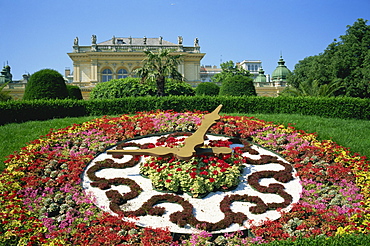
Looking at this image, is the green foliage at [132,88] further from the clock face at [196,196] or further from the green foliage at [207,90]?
the clock face at [196,196]

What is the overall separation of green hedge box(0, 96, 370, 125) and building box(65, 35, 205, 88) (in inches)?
1166

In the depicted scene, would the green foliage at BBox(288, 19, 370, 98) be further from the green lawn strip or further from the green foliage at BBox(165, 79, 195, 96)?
the green lawn strip

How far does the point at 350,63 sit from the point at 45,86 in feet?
78.2

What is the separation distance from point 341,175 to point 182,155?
11.4 ft

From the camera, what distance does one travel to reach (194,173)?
245 inches

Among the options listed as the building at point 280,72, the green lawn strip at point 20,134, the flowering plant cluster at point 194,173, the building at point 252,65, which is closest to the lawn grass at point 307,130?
the green lawn strip at point 20,134

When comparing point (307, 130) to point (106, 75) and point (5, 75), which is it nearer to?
point (106, 75)

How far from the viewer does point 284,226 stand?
16.5 ft

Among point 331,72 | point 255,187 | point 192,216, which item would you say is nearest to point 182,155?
point 192,216

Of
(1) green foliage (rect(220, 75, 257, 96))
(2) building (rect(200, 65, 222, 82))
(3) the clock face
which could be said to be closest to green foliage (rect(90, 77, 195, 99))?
(1) green foliage (rect(220, 75, 257, 96))

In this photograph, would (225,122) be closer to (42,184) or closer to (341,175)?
(341,175)

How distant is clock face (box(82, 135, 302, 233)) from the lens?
17.6ft

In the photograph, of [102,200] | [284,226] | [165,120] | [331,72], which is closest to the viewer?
[284,226]

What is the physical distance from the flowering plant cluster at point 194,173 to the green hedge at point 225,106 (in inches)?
266
